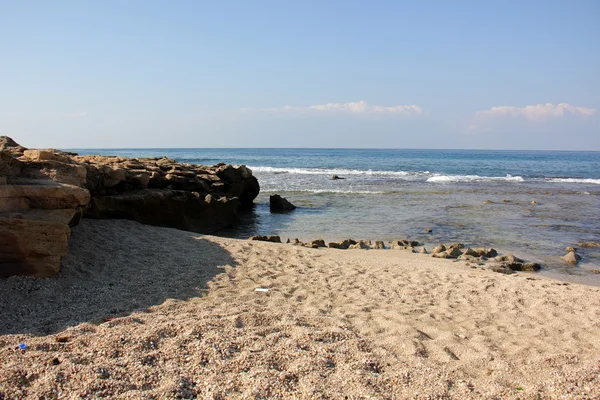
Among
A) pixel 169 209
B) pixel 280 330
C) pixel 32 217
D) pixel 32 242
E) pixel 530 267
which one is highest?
pixel 32 217

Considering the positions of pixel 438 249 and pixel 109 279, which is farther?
pixel 438 249

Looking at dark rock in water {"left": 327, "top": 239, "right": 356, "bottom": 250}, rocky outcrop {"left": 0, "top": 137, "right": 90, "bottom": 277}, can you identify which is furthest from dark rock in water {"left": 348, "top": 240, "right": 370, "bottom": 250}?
rocky outcrop {"left": 0, "top": 137, "right": 90, "bottom": 277}

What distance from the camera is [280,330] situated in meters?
4.91

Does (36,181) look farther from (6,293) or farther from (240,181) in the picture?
(240,181)

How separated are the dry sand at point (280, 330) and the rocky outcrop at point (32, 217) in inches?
10.3

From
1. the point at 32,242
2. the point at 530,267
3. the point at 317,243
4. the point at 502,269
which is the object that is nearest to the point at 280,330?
the point at 32,242

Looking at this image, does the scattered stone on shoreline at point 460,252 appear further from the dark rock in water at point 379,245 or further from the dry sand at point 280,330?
the dry sand at point 280,330

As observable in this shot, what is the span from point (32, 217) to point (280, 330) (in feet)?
12.0

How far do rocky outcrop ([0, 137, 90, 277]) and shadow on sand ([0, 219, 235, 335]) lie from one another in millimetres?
232

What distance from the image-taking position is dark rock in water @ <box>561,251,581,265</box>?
34.0 feet

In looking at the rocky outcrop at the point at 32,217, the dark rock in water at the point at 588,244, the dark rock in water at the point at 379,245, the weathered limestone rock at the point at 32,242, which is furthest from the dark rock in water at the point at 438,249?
the weathered limestone rock at the point at 32,242

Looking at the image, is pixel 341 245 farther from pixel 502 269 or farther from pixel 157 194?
pixel 157 194

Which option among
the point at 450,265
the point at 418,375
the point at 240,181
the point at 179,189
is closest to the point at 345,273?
the point at 450,265

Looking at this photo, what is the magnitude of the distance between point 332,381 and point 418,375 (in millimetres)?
791
